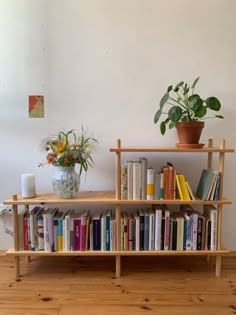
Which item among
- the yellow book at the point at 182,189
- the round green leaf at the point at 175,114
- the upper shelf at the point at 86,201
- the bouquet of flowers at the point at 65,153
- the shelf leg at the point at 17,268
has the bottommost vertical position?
the shelf leg at the point at 17,268

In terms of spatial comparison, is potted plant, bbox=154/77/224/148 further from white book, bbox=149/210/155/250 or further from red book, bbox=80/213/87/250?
red book, bbox=80/213/87/250

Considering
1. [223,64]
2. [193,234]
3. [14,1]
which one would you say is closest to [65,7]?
[14,1]

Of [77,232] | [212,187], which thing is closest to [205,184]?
[212,187]

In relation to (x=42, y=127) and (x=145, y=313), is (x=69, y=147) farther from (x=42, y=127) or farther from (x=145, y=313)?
(x=145, y=313)

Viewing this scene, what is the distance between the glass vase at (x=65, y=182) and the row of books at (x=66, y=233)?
17cm

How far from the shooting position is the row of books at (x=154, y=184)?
5.85ft

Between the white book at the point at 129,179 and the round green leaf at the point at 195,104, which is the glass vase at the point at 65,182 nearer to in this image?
the white book at the point at 129,179

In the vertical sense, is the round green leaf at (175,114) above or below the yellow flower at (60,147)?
above

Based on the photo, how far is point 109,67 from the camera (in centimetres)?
205

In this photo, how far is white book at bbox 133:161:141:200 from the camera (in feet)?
5.84

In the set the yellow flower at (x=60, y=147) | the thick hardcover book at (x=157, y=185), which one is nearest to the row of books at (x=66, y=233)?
the thick hardcover book at (x=157, y=185)

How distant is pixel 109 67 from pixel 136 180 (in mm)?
919

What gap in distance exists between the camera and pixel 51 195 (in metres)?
1.93

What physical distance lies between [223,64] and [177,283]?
165cm
